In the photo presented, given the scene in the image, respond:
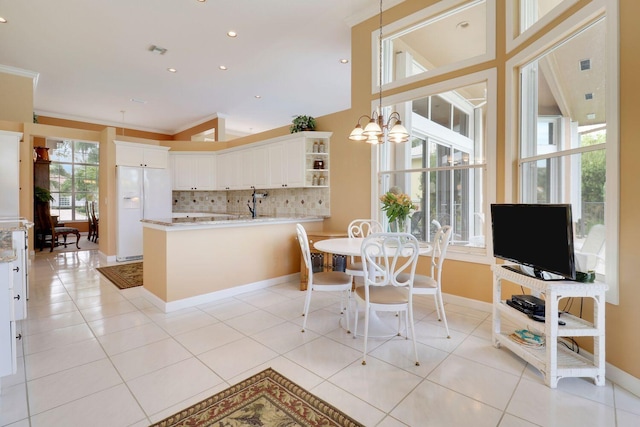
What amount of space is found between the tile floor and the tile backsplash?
2036 mm

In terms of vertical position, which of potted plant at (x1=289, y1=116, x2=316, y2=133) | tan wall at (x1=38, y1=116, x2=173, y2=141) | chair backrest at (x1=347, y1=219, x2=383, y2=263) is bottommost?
chair backrest at (x1=347, y1=219, x2=383, y2=263)

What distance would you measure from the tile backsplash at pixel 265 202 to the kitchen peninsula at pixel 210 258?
0.74m

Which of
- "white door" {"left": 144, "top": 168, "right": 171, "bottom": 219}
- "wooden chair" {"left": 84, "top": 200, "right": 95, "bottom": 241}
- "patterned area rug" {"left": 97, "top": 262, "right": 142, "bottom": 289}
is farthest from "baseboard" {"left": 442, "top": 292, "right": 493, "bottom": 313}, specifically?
"wooden chair" {"left": 84, "top": 200, "right": 95, "bottom": 241}

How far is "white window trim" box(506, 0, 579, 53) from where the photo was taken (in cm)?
240

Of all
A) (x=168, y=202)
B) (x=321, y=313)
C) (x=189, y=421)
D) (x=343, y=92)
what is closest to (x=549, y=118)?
(x=321, y=313)

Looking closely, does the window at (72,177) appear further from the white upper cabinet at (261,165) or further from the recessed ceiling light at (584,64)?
the recessed ceiling light at (584,64)

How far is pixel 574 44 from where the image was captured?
244cm

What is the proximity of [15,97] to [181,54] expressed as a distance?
10.7ft

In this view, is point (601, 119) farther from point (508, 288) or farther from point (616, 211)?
point (508, 288)

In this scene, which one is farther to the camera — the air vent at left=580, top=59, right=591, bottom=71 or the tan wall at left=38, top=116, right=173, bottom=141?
the tan wall at left=38, top=116, right=173, bottom=141

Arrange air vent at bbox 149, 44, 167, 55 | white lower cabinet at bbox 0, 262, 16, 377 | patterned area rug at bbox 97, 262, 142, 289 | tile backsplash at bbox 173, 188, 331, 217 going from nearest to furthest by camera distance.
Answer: white lower cabinet at bbox 0, 262, 16, 377 → patterned area rug at bbox 97, 262, 142, 289 → air vent at bbox 149, 44, 167, 55 → tile backsplash at bbox 173, 188, 331, 217

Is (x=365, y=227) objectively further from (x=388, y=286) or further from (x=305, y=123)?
(x=305, y=123)

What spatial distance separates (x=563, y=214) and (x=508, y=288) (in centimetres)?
131

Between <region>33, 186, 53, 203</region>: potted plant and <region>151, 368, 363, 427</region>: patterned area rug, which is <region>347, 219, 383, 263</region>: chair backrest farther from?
<region>33, 186, 53, 203</region>: potted plant
